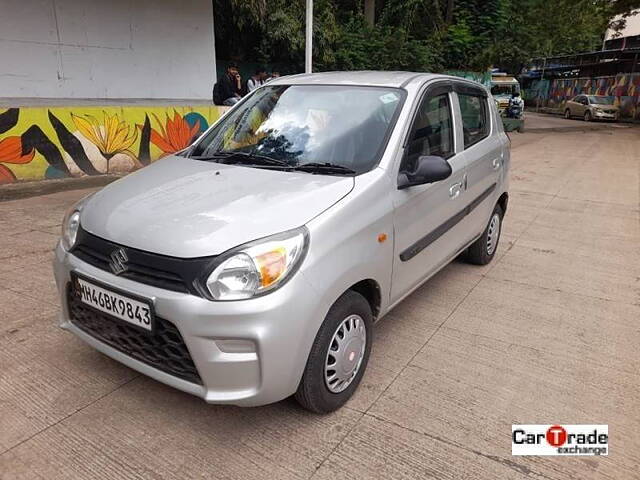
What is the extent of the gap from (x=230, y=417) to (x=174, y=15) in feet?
36.6

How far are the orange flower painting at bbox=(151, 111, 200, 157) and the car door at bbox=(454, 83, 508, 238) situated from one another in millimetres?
5775

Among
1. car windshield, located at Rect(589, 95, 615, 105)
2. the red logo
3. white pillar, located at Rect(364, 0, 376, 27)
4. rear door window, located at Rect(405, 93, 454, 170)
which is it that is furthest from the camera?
car windshield, located at Rect(589, 95, 615, 105)

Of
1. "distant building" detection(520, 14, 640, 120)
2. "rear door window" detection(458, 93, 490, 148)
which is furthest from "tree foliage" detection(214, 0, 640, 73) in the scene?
"rear door window" detection(458, 93, 490, 148)

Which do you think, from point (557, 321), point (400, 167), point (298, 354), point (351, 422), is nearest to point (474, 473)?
point (351, 422)

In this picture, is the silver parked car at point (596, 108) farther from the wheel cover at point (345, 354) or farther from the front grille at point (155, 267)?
the front grille at point (155, 267)

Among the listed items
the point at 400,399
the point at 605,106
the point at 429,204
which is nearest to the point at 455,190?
the point at 429,204

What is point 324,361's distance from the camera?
93.4 inches

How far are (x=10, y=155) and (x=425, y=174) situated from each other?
6.48 meters

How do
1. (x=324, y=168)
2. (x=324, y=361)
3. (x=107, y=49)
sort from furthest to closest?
(x=107, y=49), (x=324, y=168), (x=324, y=361)

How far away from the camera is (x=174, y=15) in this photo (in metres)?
11.4

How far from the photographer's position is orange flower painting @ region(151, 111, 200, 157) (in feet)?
28.7

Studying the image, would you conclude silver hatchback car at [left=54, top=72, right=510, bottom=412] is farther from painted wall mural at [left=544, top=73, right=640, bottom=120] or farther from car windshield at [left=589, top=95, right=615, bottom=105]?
painted wall mural at [left=544, top=73, right=640, bottom=120]

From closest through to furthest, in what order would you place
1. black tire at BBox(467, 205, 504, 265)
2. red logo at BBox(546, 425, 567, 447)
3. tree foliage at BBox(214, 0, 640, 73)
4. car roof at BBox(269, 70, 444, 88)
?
red logo at BBox(546, 425, 567, 447), car roof at BBox(269, 70, 444, 88), black tire at BBox(467, 205, 504, 265), tree foliage at BBox(214, 0, 640, 73)

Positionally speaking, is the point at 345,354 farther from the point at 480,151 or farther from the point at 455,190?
the point at 480,151
